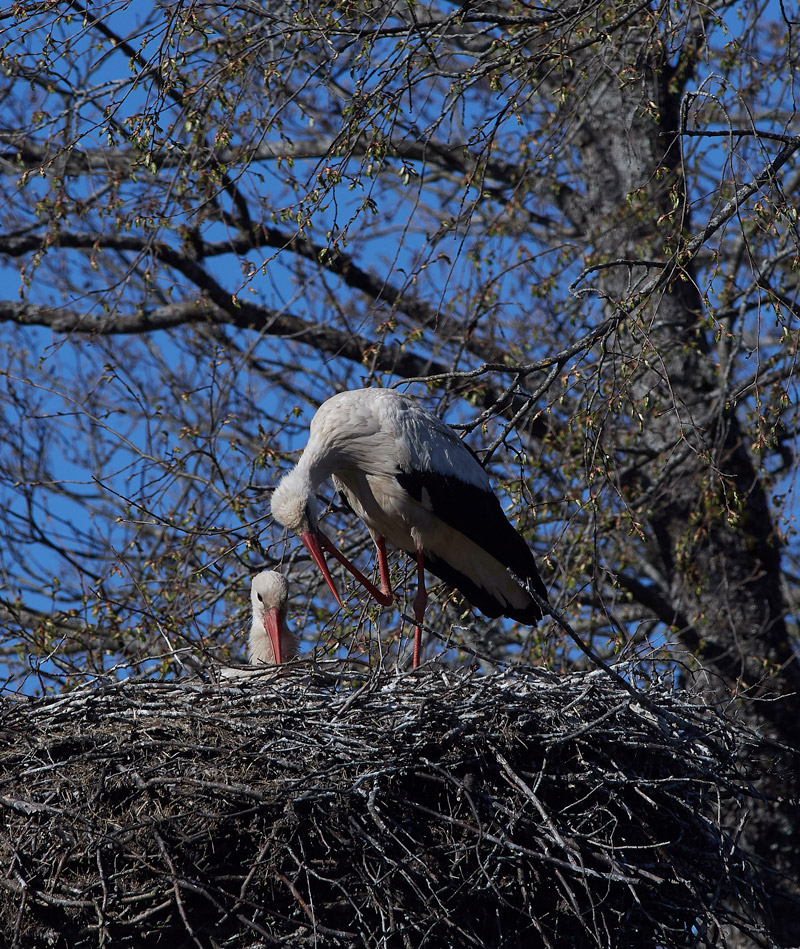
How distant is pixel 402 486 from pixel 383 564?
0.59 meters

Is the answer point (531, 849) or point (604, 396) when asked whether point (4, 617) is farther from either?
point (531, 849)

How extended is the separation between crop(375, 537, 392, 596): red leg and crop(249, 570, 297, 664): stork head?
61cm

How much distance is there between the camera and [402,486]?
6148 mm

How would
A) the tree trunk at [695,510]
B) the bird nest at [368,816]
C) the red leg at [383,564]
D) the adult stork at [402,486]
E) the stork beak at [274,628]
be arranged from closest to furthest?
the bird nest at [368,816], the stork beak at [274,628], the adult stork at [402,486], the red leg at [383,564], the tree trunk at [695,510]

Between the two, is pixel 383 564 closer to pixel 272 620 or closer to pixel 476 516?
pixel 476 516

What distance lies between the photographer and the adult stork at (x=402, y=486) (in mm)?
6078

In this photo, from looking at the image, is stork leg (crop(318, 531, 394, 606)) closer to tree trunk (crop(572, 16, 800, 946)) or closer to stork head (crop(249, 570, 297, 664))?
stork head (crop(249, 570, 297, 664))

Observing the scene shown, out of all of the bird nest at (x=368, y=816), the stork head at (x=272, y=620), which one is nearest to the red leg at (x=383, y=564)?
the stork head at (x=272, y=620)

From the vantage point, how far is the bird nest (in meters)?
4.00

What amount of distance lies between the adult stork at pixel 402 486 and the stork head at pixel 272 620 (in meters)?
0.26

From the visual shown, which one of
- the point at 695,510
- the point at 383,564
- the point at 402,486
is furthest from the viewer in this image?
the point at 695,510

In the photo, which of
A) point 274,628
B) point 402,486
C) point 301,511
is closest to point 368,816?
point 274,628

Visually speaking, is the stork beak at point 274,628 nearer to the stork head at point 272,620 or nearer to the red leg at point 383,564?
the stork head at point 272,620

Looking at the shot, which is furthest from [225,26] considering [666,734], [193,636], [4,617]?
[666,734]
